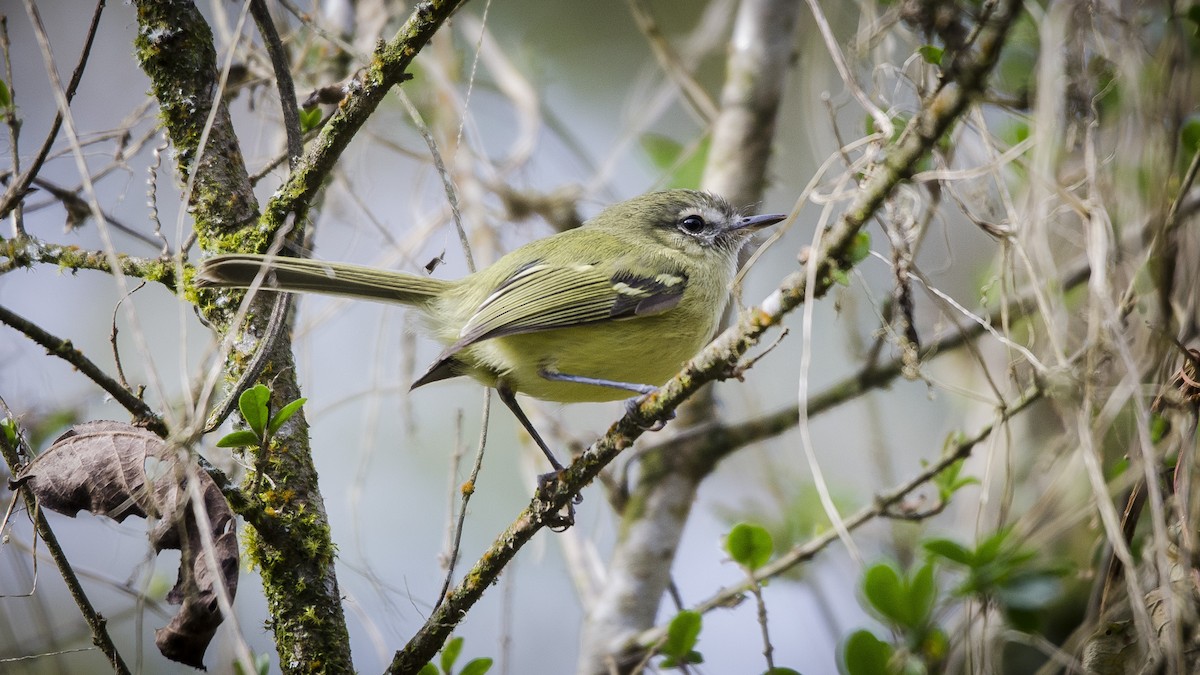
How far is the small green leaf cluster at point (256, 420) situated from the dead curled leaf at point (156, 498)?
0.32ft

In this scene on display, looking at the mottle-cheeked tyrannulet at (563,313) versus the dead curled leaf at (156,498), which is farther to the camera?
the mottle-cheeked tyrannulet at (563,313)

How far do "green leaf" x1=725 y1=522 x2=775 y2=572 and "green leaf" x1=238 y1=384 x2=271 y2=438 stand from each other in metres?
1.19

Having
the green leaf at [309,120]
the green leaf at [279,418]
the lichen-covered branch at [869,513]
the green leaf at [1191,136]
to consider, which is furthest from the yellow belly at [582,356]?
the green leaf at [1191,136]

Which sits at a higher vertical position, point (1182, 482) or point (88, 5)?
point (88, 5)

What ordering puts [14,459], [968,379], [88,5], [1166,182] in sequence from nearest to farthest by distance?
[1166,182] < [14,459] < [968,379] < [88,5]

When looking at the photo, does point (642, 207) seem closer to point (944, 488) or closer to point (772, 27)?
point (772, 27)

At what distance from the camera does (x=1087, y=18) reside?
6.11 ft

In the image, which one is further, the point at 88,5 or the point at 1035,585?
the point at 88,5

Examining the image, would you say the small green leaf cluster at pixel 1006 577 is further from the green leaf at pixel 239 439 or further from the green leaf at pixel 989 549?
the green leaf at pixel 239 439

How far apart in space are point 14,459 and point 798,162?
515 cm

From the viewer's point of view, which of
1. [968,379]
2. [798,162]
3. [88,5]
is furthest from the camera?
[798,162]

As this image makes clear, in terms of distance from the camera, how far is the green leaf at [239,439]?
6.29 feet

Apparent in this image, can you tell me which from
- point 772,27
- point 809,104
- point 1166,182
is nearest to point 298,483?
point 1166,182

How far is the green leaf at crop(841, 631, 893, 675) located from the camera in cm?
184
